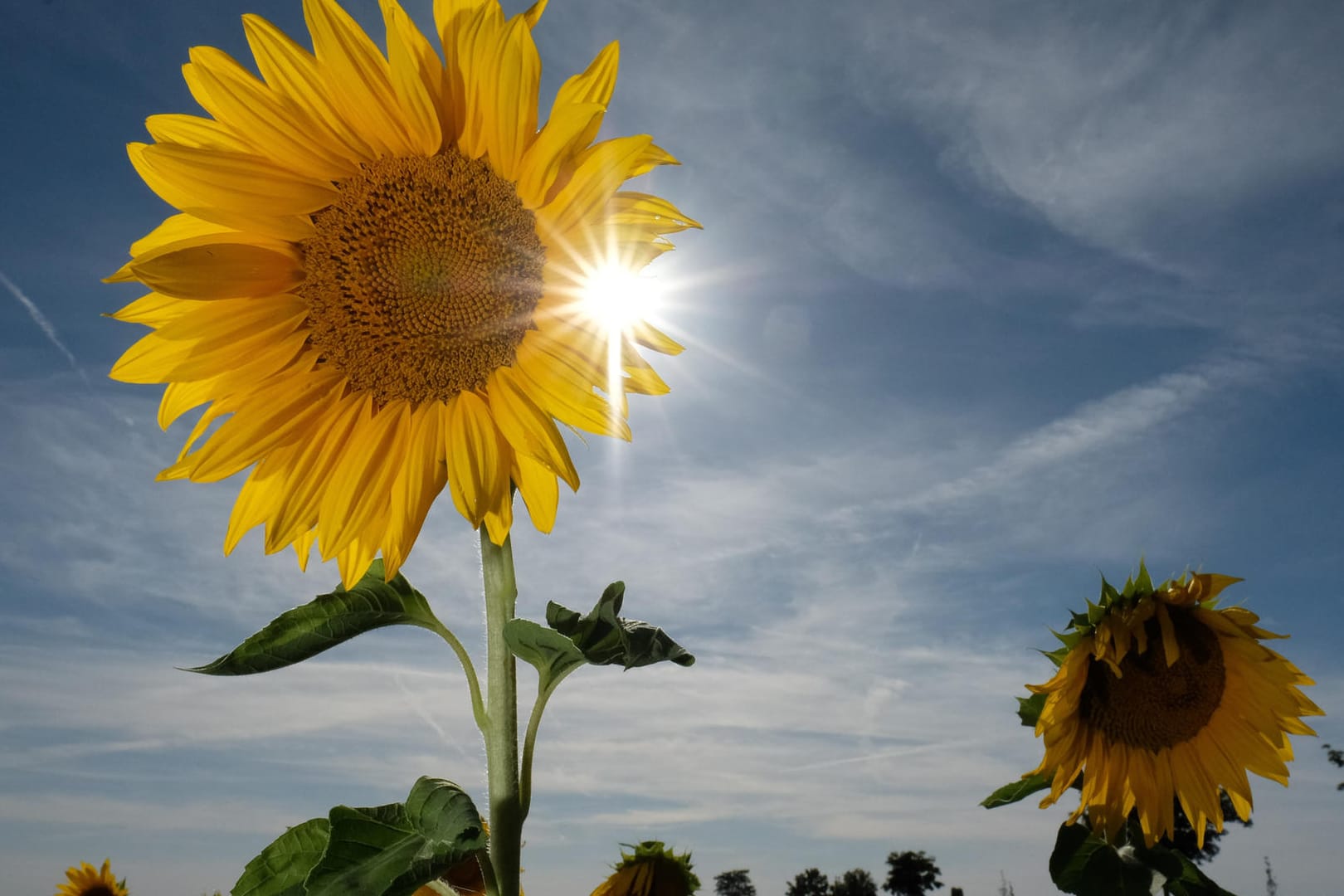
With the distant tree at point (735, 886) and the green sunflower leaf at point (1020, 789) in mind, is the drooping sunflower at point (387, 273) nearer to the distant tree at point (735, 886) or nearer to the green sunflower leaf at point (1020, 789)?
the green sunflower leaf at point (1020, 789)

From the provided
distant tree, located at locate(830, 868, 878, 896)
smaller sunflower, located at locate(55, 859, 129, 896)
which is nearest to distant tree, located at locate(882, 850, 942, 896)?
distant tree, located at locate(830, 868, 878, 896)

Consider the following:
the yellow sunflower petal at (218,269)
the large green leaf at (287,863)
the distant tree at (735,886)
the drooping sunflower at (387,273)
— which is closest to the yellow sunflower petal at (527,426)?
the drooping sunflower at (387,273)

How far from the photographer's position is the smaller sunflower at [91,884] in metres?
10.1

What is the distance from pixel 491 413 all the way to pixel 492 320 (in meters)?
0.26

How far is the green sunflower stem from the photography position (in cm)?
284

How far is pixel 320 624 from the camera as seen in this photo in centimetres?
306

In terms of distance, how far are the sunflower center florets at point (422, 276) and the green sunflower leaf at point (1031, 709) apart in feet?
11.8

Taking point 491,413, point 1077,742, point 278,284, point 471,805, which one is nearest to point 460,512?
point 491,413

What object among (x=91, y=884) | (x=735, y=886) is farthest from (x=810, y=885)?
(x=91, y=884)

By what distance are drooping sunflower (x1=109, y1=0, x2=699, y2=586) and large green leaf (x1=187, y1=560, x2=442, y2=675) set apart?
127 millimetres

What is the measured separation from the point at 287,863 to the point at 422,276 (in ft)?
5.62

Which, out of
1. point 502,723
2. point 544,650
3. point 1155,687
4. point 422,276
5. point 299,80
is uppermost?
point 299,80

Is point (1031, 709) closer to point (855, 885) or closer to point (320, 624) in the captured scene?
point (320, 624)

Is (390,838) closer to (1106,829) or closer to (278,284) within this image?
(278,284)
